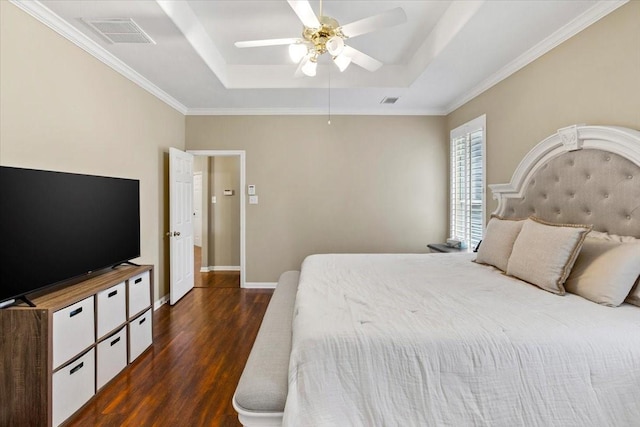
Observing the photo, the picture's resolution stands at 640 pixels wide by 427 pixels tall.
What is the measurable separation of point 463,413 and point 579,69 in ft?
8.26

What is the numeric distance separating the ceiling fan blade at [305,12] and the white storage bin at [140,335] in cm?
258

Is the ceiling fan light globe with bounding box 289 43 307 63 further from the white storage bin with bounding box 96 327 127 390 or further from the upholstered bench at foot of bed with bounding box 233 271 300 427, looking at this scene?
the white storage bin with bounding box 96 327 127 390

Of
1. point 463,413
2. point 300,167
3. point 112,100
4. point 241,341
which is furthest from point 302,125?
point 463,413

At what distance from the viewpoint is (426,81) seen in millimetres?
3506

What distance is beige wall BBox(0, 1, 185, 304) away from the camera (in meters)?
1.96

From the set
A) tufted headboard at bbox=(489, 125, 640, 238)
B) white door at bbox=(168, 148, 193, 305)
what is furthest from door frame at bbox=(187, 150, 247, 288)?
tufted headboard at bbox=(489, 125, 640, 238)

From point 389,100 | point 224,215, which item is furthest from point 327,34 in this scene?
point 224,215

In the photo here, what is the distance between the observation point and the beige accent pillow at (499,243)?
2.40 metres

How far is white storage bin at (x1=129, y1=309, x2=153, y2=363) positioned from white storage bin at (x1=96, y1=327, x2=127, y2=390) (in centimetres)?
8

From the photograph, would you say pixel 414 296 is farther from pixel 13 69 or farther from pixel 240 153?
pixel 240 153

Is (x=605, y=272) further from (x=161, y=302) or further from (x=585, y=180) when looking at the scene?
(x=161, y=302)

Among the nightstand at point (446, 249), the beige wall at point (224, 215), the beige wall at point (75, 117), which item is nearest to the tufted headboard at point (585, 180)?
the nightstand at point (446, 249)

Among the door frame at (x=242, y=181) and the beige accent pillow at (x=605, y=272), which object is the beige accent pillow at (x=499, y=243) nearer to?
the beige accent pillow at (x=605, y=272)

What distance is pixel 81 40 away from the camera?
2.48 metres
